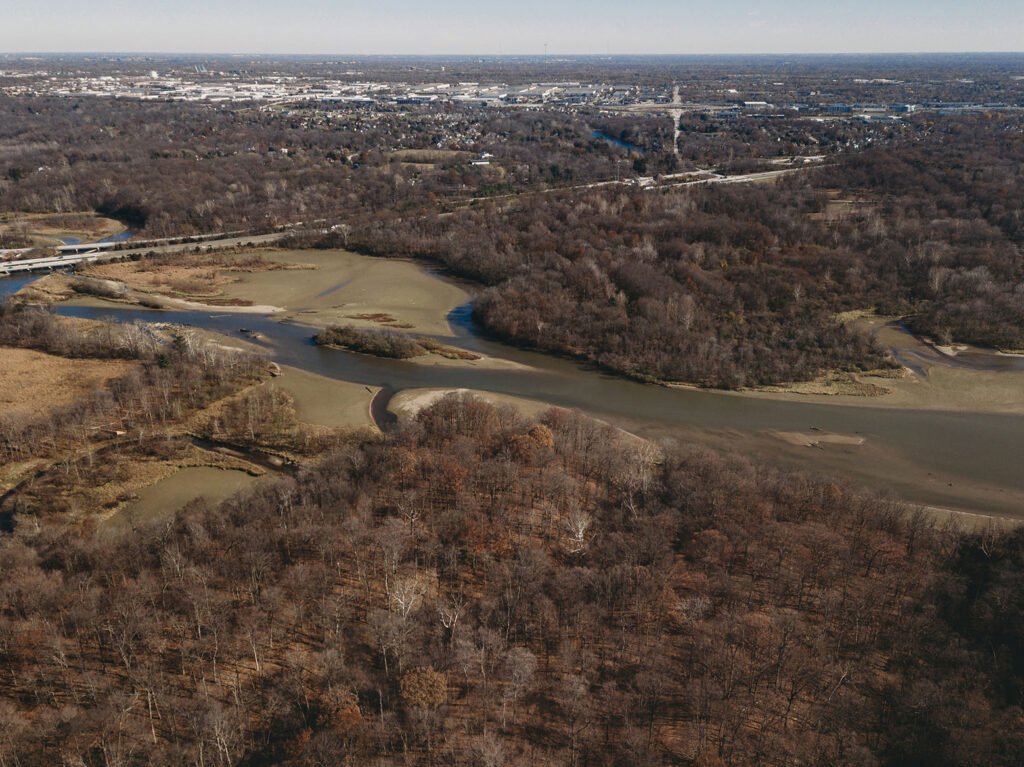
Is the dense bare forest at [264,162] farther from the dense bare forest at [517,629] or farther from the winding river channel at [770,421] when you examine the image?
the dense bare forest at [517,629]

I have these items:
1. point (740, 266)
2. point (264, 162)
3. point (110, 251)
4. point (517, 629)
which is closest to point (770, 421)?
point (740, 266)

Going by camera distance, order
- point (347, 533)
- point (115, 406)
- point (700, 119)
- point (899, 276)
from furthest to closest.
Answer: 1. point (700, 119)
2. point (899, 276)
3. point (115, 406)
4. point (347, 533)

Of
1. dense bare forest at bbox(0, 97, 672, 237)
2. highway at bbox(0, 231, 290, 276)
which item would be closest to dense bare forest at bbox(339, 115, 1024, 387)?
highway at bbox(0, 231, 290, 276)

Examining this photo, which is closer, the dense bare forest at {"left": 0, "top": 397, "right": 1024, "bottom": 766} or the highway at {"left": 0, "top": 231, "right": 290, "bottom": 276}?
the dense bare forest at {"left": 0, "top": 397, "right": 1024, "bottom": 766}

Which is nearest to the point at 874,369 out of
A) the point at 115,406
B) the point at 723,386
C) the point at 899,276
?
the point at 723,386

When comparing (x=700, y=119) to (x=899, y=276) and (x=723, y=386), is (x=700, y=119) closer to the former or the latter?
(x=899, y=276)

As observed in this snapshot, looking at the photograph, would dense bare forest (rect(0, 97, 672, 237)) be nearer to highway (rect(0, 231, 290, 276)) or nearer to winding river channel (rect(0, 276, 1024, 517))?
highway (rect(0, 231, 290, 276))
